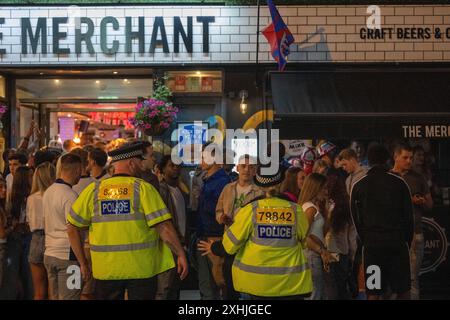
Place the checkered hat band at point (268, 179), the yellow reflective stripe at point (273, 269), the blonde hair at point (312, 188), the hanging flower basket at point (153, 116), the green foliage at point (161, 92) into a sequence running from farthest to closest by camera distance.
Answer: the green foliage at point (161, 92), the hanging flower basket at point (153, 116), the blonde hair at point (312, 188), the checkered hat band at point (268, 179), the yellow reflective stripe at point (273, 269)

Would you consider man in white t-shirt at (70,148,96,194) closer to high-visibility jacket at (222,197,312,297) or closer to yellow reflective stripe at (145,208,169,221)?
yellow reflective stripe at (145,208,169,221)

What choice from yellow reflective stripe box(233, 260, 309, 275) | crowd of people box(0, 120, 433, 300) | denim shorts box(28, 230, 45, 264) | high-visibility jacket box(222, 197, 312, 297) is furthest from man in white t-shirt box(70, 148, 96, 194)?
yellow reflective stripe box(233, 260, 309, 275)

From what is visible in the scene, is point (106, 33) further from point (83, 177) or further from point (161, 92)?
point (83, 177)

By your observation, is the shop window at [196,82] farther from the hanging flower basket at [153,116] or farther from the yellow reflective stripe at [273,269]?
the yellow reflective stripe at [273,269]

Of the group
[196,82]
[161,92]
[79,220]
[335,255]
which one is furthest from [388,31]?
[79,220]

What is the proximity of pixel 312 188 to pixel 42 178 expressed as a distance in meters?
3.30

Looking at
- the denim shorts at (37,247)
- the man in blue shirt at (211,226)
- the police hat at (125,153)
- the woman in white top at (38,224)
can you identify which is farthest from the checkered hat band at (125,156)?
the man in blue shirt at (211,226)

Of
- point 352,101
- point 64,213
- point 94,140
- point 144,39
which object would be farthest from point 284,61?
point 94,140

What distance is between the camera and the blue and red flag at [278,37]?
877 centimetres

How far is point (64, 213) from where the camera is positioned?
680 centimetres

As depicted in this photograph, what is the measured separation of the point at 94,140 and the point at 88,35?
3569mm

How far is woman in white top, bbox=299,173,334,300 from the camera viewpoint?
6.71 metres

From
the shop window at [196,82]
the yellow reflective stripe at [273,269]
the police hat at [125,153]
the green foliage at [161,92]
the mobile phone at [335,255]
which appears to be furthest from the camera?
the shop window at [196,82]
